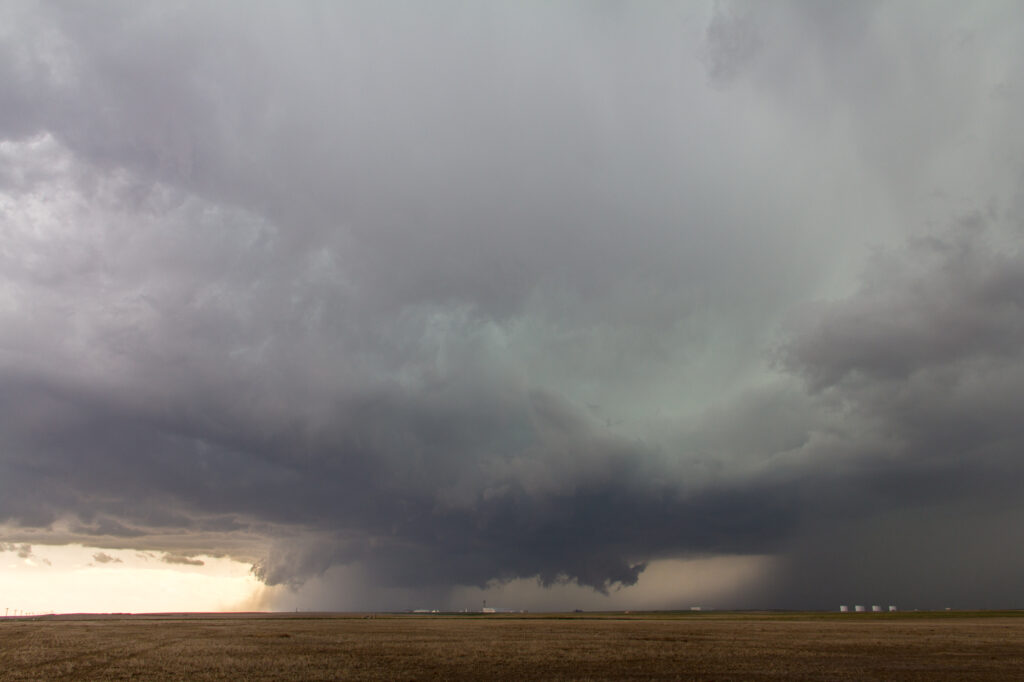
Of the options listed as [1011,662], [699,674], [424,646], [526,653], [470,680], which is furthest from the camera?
[424,646]

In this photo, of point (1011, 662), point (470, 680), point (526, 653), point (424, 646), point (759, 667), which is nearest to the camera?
point (470, 680)

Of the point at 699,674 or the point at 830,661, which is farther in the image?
the point at 830,661

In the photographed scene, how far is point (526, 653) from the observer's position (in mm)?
73625

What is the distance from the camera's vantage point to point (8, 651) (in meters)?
77.8

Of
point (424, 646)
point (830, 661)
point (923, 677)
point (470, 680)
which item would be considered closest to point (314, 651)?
point (424, 646)

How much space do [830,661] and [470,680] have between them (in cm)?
3925

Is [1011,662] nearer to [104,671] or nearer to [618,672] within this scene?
Answer: [618,672]

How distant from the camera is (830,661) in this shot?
6612 cm

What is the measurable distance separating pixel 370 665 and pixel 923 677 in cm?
4681

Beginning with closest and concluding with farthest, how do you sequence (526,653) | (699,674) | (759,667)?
(699,674) → (759,667) → (526,653)

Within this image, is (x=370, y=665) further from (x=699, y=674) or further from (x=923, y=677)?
(x=923, y=677)

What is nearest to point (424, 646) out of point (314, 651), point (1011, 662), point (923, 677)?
point (314, 651)

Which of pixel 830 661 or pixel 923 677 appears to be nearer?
pixel 923 677

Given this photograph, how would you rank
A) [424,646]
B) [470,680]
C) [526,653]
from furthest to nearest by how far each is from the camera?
[424,646], [526,653], [470,680]
